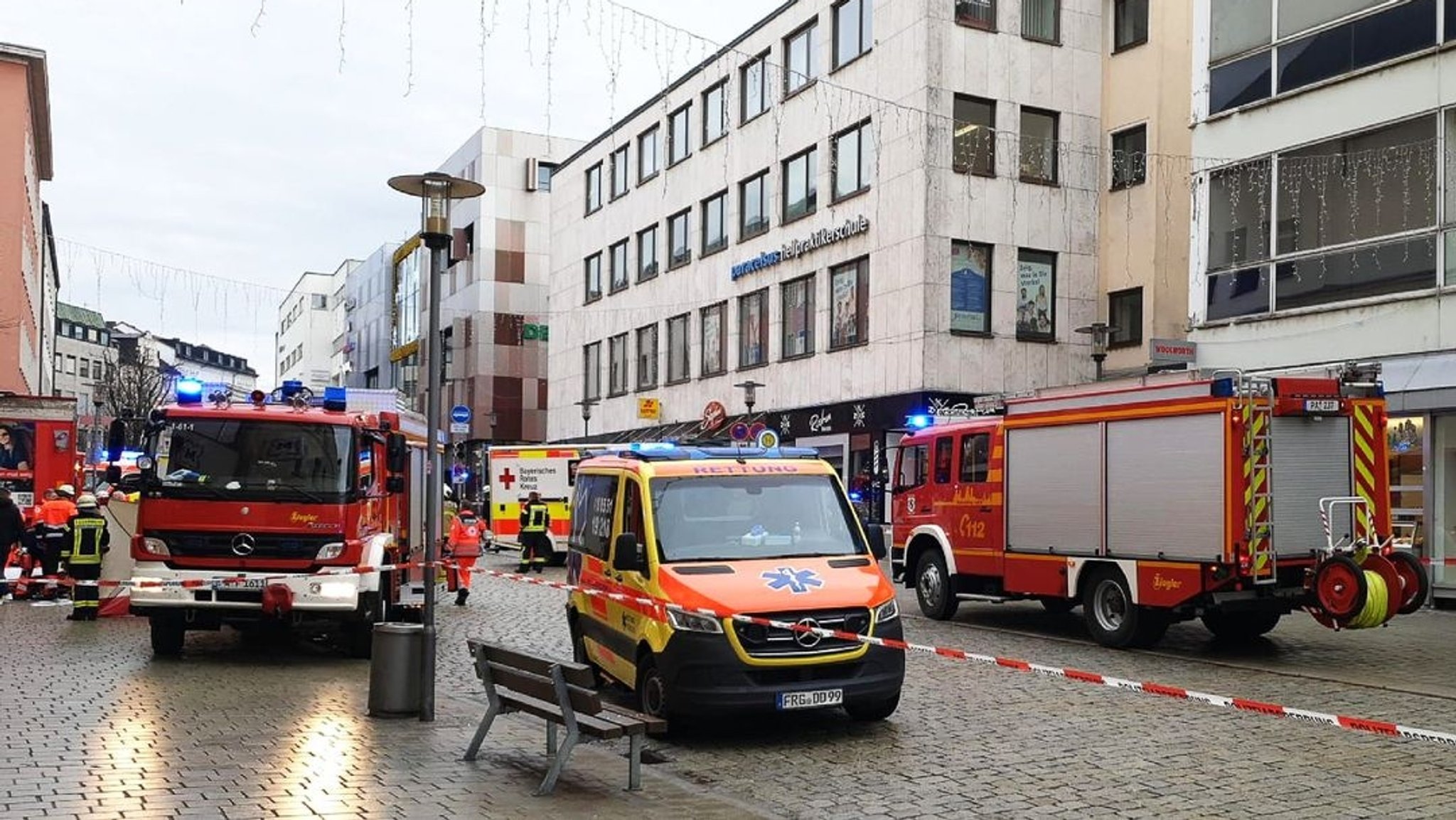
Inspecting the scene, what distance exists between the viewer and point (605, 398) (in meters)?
49.9

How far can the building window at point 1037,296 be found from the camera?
32.0 meters

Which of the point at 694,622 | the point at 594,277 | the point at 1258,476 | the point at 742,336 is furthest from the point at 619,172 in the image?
the point at 694,622

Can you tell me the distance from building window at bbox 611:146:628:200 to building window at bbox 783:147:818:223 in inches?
509

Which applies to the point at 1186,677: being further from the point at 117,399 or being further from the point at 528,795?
the point at 117,399

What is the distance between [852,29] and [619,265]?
56.7ft

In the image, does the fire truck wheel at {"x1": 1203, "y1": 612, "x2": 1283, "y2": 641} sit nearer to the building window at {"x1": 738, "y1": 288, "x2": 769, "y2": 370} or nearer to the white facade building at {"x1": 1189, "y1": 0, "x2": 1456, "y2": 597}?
the white facade building at {"x1": 1189, "y1": 0, "x2": 1456, "y2": 597}

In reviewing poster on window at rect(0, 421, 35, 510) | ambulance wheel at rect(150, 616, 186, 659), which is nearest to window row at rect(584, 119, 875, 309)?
poster on window at rect(0, 421, 35, 510)

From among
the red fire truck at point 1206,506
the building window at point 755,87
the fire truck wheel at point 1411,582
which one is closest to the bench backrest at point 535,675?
the red fire truck at point 1206,506

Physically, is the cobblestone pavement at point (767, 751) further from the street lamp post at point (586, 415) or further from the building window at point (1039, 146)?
the street lamp post at point (586, 415)

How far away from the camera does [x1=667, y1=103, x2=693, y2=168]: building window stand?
43.6 metres

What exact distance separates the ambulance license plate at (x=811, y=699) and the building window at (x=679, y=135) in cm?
3527

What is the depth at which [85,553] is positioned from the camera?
56.5 ft

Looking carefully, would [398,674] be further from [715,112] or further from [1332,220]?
[715,112]

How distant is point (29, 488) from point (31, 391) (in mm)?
39425
